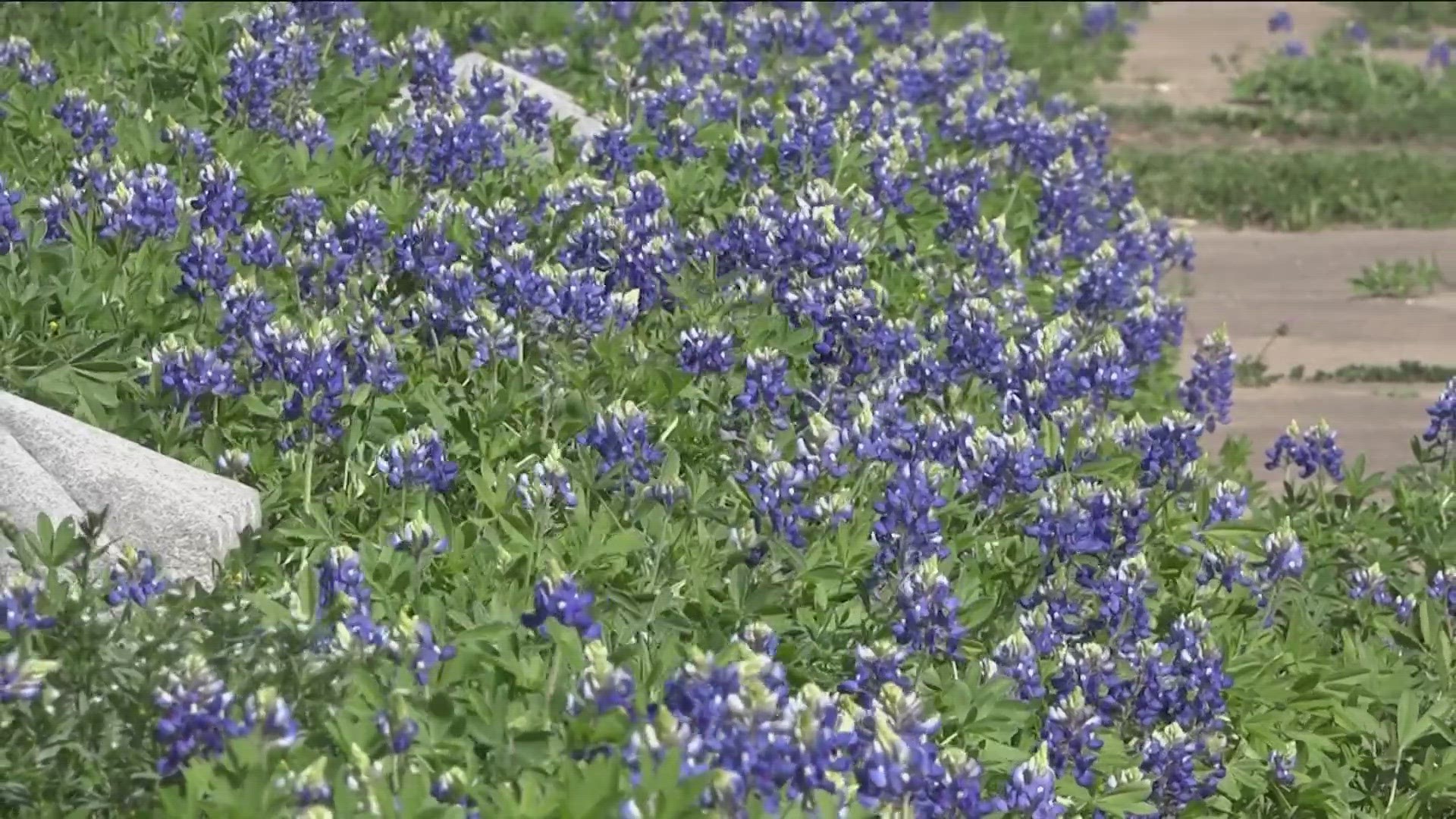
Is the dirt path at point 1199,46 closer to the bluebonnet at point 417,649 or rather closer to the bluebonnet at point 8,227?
the bluebonnet at point 8,227

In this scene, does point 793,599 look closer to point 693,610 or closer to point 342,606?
point 693,610

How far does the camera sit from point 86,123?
19.1 ft

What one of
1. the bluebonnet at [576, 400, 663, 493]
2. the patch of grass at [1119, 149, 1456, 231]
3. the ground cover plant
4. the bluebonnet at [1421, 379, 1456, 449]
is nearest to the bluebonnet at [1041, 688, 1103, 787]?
the ground cover plant

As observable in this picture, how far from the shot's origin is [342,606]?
3557 millimetres

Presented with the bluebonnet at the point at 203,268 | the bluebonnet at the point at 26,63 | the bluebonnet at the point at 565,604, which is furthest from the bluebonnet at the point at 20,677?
the bluebonnet at the point at 26,63

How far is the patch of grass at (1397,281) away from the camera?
830 cm

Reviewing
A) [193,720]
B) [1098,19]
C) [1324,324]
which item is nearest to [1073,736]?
[193,720]

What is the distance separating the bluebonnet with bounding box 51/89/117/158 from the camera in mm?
5777

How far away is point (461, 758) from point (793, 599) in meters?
1.11

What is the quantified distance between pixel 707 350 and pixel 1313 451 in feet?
5.32

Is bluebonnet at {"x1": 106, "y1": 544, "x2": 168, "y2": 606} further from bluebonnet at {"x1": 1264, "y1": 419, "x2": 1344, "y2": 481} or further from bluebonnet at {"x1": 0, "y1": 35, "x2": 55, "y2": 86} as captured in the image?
bluebonnet at {"x1": 0, "y1": 35, "x2": 55, "y2": 86}

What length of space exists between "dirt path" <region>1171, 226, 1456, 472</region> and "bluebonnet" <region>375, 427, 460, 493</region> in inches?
123

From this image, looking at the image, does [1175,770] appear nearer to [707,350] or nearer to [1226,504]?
[1226,504]

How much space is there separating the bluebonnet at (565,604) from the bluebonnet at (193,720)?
58 cm
